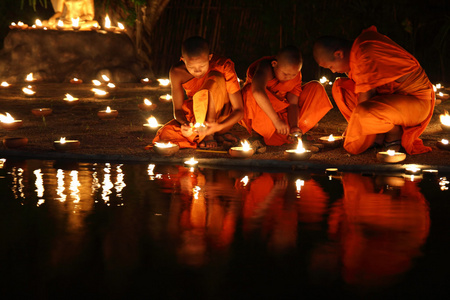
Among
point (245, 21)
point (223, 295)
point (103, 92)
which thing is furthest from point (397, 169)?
point (245, 21)

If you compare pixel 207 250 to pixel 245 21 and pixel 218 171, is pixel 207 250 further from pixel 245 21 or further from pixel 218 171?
pixel 245 21

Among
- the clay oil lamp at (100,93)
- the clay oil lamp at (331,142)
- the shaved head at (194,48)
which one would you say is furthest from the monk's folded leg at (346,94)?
the clay oil lamp at (100,93)

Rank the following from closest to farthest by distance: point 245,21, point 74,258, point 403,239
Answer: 1. point 74,258
2. point 403,239
3. point 245,21

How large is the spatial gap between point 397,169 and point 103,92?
21.1 ft

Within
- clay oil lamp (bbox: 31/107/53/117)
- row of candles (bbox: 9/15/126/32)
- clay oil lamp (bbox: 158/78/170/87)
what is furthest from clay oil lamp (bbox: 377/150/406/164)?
row of candles (bbox: 9/15/126/32)

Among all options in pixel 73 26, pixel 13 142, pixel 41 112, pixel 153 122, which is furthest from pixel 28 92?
pixel 13 142

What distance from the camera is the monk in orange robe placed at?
6.65m

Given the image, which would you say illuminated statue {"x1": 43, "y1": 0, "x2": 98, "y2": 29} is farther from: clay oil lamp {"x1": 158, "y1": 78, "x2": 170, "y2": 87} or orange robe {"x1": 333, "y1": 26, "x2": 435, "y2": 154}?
orange robe {"x1": 333, "y1": 26, "x2": 435, "y2": 154}

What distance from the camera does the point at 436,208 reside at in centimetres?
434

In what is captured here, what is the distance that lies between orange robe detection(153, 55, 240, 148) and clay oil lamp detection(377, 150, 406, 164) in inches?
66.2

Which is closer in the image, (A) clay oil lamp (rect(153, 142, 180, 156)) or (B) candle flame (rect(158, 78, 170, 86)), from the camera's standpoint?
(A) clay oil lamp (rect(153, 142, 180, 156))

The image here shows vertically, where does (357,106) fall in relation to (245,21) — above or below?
below

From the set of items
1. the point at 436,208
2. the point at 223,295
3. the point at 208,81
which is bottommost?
the point at 223,295

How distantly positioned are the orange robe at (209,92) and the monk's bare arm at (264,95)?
0.22 m
